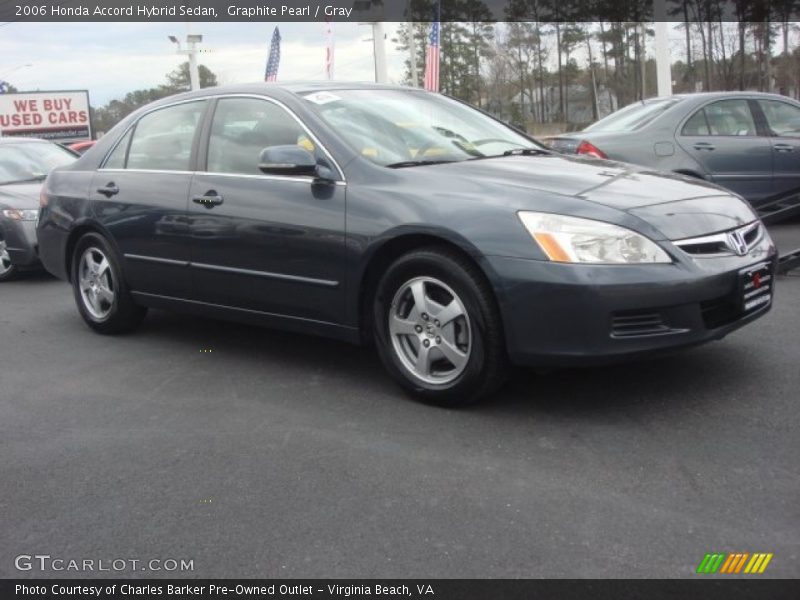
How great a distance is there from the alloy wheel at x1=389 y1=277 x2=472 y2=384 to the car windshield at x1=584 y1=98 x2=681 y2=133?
204 inches

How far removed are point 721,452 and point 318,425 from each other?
1.70 metres

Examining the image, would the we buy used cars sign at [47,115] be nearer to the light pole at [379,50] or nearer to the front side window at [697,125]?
the light pole at [379,50]

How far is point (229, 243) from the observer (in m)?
4.70

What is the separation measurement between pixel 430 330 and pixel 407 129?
4.05 ft

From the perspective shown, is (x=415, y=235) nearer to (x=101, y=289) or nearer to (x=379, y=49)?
(x=101, y=289)

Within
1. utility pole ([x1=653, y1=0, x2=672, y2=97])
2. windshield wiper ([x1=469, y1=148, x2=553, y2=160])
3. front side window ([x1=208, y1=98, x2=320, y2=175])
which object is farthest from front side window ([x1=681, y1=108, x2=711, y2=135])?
utility pole ([x1=653, y1=0, x2=672, y2=97])

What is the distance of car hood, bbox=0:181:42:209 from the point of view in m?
8.40

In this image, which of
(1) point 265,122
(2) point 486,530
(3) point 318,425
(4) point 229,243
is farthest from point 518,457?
(1) point 265,122

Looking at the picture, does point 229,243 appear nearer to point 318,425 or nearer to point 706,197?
point 318,425

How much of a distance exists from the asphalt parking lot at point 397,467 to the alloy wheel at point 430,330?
201 mm

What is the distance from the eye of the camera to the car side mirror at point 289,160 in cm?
423

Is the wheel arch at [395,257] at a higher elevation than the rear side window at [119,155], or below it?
below

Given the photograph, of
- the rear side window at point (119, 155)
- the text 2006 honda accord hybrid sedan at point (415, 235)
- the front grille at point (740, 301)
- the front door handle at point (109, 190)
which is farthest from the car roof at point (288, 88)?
the front grille at point (740, 301)
